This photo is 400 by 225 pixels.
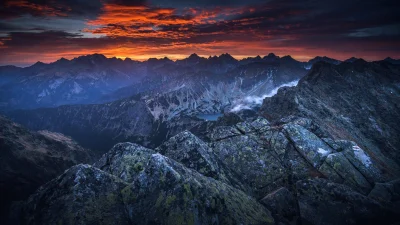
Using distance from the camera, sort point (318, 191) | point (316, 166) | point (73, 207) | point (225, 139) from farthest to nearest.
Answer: point (225, 139) → point (316, 166) → point (318, 191) → point (73, 207)

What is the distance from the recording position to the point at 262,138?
1385 inches

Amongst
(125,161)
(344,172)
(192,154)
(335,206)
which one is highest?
(125,161)

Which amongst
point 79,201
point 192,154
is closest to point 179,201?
point 79,201

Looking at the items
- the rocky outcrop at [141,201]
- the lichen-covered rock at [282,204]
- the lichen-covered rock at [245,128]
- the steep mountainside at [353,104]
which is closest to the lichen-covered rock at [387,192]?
the lichen-covered rock at [282,204]

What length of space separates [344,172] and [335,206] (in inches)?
434

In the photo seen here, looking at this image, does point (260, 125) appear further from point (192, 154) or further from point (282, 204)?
point (282, 204)

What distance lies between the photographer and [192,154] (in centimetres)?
2480

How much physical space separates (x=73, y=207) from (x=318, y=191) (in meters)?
21.7

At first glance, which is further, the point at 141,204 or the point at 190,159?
the point at 190,159

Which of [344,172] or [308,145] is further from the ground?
[308,145]

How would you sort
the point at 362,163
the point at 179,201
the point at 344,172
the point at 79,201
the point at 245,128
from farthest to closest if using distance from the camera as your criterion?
the point at 245,128 < the point at 362,163 < the point at 344,172 < the point at 79,201 < the point at 179,201

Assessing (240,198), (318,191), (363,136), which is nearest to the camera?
(240,198)

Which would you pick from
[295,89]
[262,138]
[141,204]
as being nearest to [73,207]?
[141,204]

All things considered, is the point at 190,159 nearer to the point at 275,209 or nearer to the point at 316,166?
the point at 275,209
